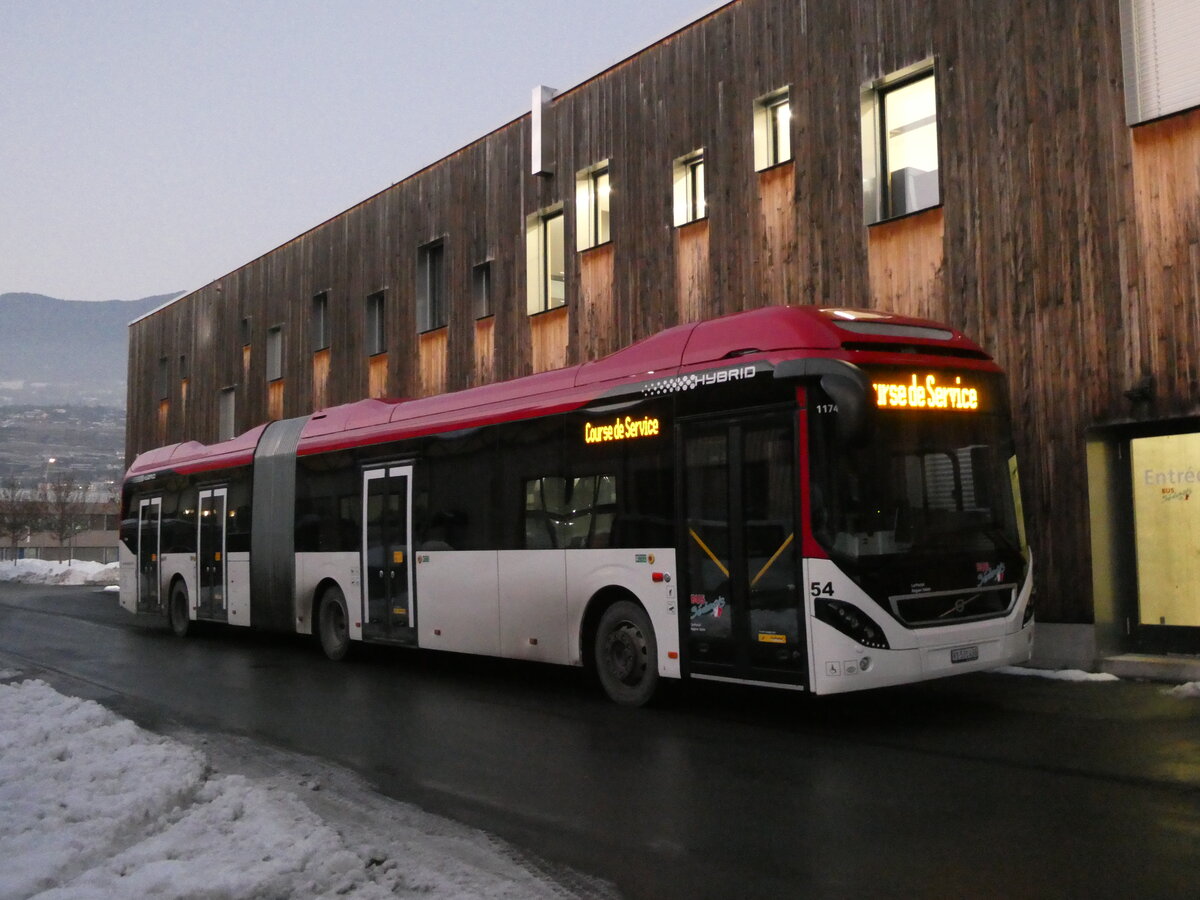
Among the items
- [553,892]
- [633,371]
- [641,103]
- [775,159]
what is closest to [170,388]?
[641,103]

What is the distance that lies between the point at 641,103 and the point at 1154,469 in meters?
10.9

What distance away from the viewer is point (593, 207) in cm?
2161

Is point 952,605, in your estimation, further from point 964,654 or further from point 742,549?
point 742,549

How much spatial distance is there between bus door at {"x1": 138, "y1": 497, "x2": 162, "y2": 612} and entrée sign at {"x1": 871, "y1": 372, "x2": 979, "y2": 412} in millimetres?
16159

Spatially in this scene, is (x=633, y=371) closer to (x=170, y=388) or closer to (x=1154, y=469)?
(x=1154, y=469)

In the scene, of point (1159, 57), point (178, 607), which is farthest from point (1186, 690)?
point (178, 607)

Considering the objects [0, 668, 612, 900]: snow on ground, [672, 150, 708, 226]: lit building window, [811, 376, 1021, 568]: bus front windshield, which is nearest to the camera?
[0, 668, 612, 900]: snow on ground

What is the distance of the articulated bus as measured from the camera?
29.9 ft

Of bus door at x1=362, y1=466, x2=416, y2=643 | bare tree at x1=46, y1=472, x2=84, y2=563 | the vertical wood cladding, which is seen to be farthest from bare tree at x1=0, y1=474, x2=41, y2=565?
bus door at x1=362, y1=466, x2=416, y2=643

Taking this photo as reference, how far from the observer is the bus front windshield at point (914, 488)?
9.08m

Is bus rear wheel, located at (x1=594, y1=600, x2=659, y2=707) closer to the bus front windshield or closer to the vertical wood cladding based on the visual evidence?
the bus front windshield

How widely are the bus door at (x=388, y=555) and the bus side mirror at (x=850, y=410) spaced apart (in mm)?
7072

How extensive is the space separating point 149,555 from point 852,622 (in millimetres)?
16794

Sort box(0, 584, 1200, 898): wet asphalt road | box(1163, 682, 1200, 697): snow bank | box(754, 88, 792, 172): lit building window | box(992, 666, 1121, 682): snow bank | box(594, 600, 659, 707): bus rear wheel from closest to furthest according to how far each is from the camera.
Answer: box(0, 584, 1200, 898): wet asphalt road, box(594, 600, 659, 707): bus rear wheel, box(1163, 682, 1200, 697): snow bank, box(992, 666, 1121, 682): snow bank, box(754, 88, 792, 172): lit building window
